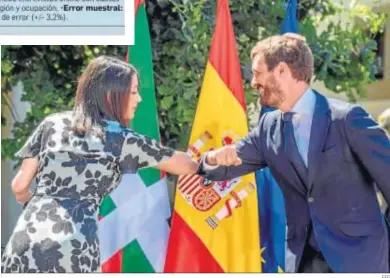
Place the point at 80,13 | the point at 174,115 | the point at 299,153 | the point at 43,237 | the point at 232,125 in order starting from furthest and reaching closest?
the point at 174,115 < the point at 232,125 < the point at 80,13 < the point at 299,153 < the point at 43,237

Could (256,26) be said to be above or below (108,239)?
above

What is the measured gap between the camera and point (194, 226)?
4.45 metres

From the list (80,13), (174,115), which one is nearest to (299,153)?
(80,13)

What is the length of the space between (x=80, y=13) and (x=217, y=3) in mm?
926

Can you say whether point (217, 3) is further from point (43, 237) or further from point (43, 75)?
point (43, 237)

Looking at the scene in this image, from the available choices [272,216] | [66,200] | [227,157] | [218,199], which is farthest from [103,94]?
[272,216]

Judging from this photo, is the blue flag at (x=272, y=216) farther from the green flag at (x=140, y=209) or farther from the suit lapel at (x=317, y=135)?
the suit lapel at (x=317, y=135)

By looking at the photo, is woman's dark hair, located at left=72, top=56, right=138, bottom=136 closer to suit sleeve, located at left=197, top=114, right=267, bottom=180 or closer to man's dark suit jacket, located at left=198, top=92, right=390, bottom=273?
suit sleeve, located at left=197, top=114, right=267, bottom=180

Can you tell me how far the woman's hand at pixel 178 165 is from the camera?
3.38 metres

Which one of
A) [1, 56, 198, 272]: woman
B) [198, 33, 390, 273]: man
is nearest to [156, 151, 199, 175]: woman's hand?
[1, 56, 198, 272]: woman

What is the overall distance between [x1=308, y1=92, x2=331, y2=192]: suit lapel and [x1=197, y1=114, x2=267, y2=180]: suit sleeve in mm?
343

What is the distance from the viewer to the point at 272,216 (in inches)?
177

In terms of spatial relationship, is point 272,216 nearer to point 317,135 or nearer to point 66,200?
point 317,135

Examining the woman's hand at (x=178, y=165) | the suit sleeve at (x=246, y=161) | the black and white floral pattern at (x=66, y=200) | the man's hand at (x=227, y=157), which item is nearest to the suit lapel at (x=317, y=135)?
the suit sleeve at (x=246, y=161)
